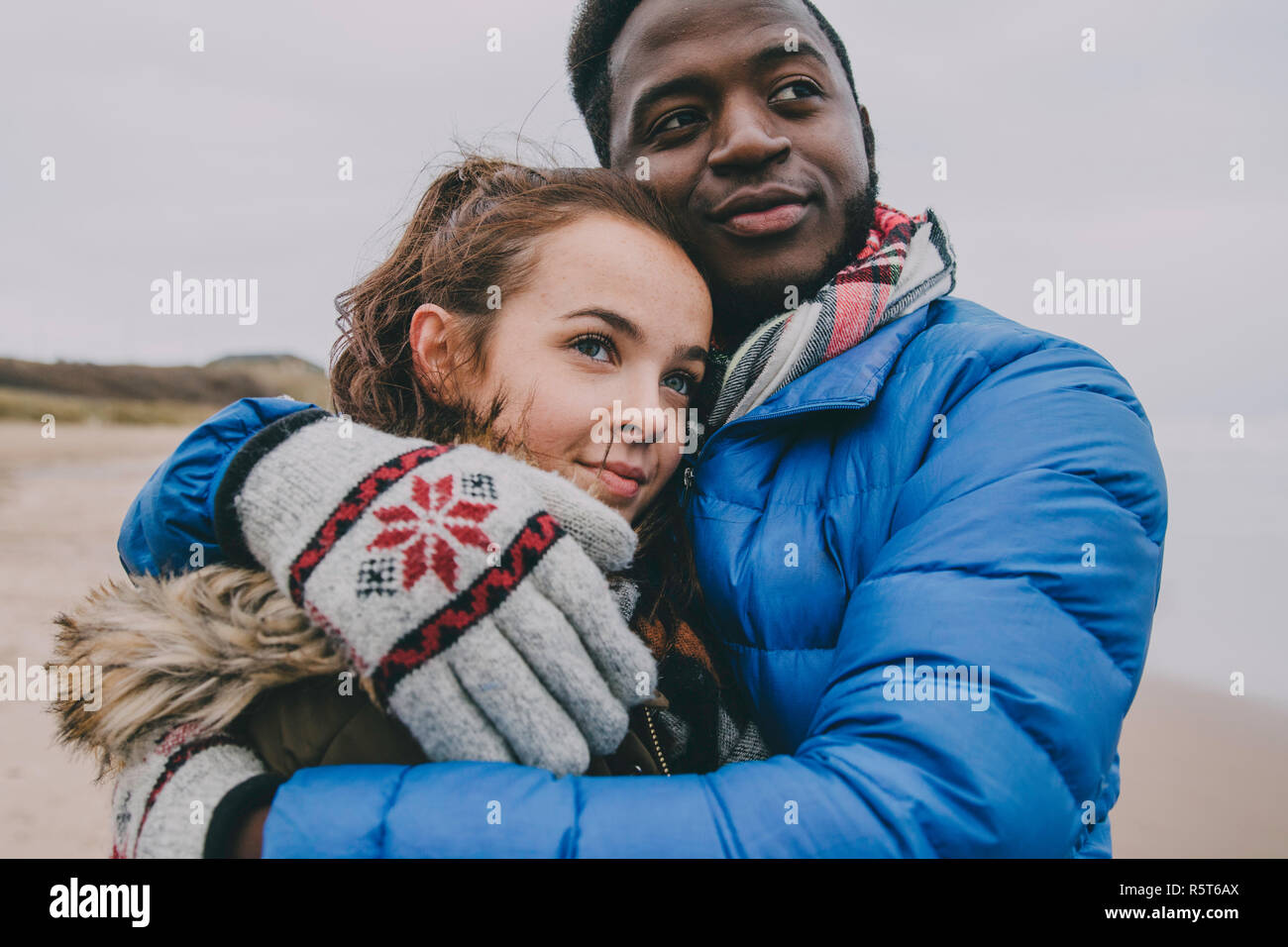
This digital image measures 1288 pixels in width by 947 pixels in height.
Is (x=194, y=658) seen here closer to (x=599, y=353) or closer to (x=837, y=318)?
(x=599, y=353)

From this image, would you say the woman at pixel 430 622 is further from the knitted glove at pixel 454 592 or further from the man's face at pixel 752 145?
the man's face at pixel 752 145

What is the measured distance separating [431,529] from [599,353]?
26.0 inches

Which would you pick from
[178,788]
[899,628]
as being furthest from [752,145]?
[178,788]

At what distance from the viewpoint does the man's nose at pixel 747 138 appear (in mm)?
1674

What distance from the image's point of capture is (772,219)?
67.4 inches

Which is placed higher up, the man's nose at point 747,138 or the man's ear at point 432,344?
the man's nose at point 747,138

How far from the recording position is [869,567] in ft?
4.31

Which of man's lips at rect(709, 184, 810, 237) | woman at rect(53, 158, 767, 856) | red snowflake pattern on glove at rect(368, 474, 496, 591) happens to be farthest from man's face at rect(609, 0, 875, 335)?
red snowflake pattern on glove at rect(368, 474, 496, 591)

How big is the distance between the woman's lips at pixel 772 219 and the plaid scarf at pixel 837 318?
16 cm

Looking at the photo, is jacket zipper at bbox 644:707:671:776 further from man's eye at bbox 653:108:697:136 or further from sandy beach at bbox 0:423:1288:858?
sandy beach at bbox 0:423:1288:858

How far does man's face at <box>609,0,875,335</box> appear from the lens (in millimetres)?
1710

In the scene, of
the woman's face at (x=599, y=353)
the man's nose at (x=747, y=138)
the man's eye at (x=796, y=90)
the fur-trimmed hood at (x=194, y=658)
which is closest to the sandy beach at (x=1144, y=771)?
the fur-trimmed hood at (x=194, y=658)

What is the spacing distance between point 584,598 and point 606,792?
0.80 feet
